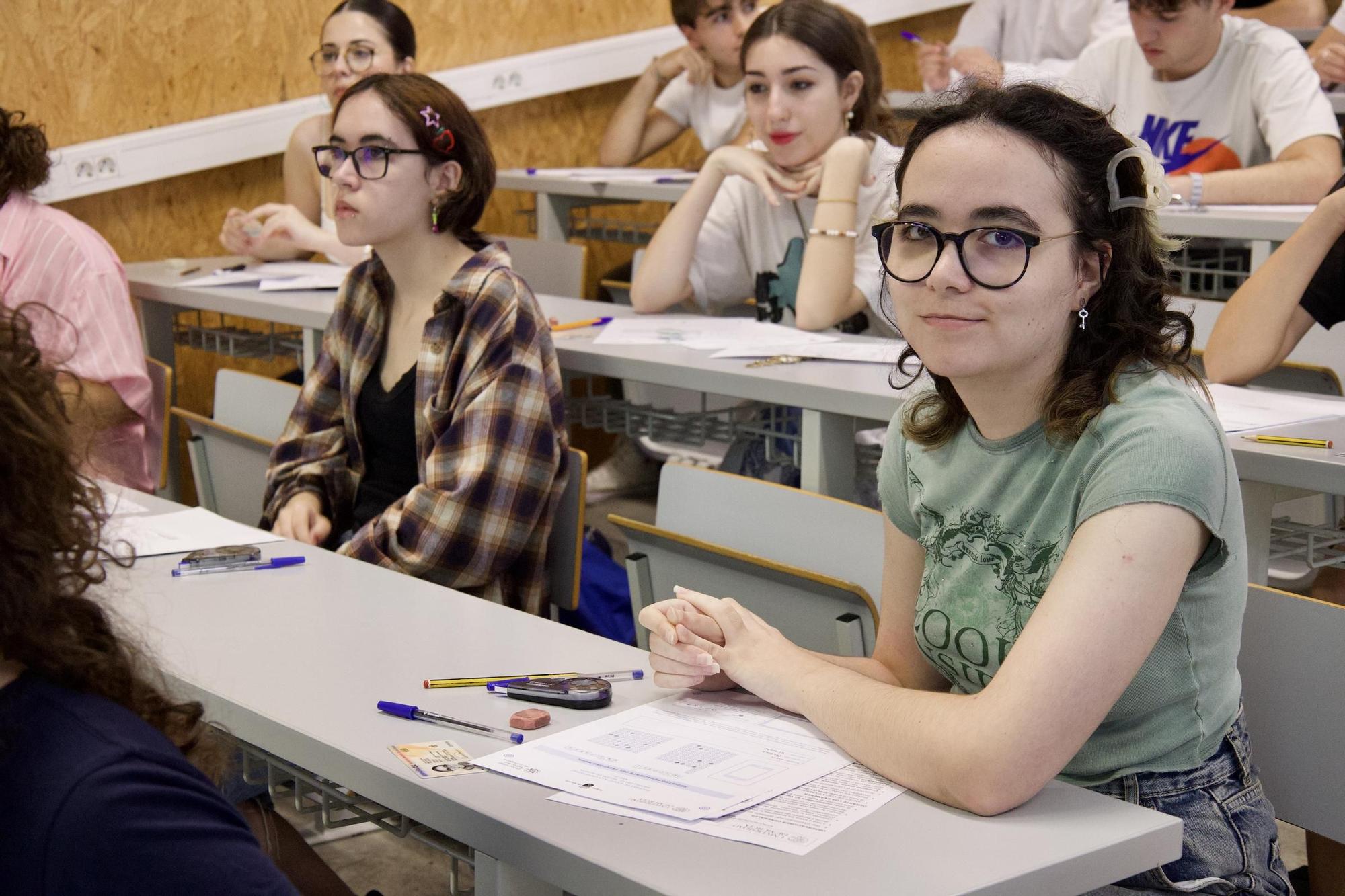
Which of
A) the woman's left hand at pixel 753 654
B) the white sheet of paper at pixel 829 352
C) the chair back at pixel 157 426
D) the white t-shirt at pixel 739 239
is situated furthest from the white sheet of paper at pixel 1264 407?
the chair back at pixel 157 426

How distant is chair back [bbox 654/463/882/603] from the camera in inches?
70.1

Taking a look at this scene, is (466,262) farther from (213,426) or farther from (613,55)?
(613,55)

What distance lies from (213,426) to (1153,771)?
1923 millimetres

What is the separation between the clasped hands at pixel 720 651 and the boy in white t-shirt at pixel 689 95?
12.4 feet

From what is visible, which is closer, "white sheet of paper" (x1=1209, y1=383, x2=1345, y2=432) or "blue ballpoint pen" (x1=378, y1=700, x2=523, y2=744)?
"blue ballpoint pen" (x1=378, y1=700, x2=523, y2=744)

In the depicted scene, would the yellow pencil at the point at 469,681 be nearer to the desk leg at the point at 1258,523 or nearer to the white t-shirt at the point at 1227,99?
the desk leg at the point at 1258,523

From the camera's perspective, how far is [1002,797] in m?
1.12

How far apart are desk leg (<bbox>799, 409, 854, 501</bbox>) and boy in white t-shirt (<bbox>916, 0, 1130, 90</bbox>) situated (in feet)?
9.54

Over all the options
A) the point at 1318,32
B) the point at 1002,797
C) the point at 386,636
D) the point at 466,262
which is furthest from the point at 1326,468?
the point at 1318,32

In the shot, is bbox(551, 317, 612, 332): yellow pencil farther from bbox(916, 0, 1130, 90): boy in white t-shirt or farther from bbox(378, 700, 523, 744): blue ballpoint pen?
bbox(916, 0, 1130, 90): boy in white t-shirt

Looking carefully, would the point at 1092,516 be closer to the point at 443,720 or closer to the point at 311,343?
the point at 443,720

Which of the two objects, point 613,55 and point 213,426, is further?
point 613,55

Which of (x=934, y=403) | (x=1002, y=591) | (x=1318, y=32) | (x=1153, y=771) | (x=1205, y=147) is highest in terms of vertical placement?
(x=1318, y=32)

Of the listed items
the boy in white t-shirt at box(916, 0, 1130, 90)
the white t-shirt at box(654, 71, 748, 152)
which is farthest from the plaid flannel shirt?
the boy in white t-shirt at box(916, 0, 1130, 90)
